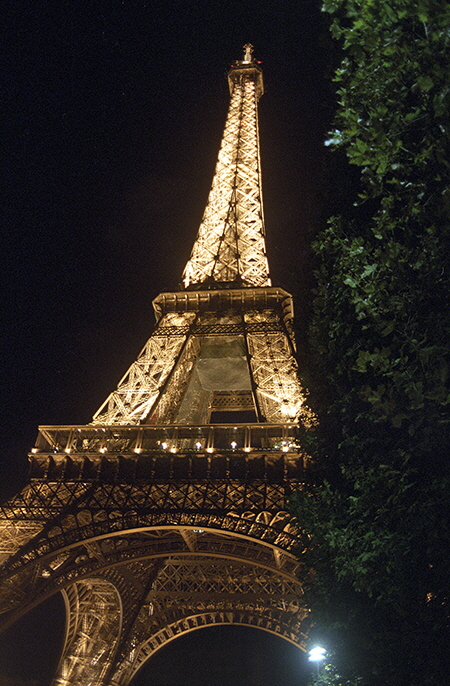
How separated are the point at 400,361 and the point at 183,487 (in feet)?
33.4

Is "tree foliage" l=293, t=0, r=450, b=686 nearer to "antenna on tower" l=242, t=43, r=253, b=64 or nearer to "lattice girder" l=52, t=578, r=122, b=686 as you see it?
"lattice girder" l=52, t=578, r=122, b=686

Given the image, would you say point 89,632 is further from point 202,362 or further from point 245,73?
point 245,73

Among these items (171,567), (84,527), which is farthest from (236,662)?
(84,527)

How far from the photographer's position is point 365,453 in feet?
25.4

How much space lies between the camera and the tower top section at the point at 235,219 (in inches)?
1116

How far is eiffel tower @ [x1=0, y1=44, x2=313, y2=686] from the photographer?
47.9ft

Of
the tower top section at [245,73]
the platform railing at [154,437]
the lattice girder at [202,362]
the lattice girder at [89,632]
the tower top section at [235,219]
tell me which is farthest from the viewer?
the tower top section at [245,73]

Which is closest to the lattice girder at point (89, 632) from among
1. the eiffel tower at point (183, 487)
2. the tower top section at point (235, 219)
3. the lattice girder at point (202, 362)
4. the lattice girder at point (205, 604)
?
the eiffel tower at point (183, 487)

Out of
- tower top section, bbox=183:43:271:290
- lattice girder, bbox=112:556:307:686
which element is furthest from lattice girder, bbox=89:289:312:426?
lattice girder, bbox=112:556:307:686

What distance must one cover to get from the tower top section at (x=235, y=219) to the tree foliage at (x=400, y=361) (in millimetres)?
19280

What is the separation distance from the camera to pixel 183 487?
15.7m

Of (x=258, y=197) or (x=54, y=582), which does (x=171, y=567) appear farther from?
(x=258, y=197)

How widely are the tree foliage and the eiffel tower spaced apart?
11.0ft

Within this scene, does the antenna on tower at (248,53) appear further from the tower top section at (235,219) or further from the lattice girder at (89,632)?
the lattice girder at (89,632)
